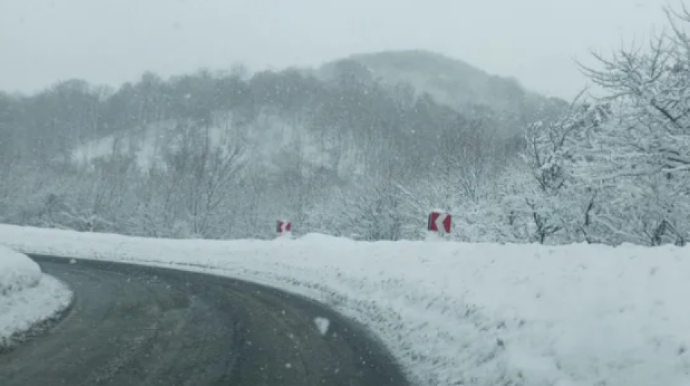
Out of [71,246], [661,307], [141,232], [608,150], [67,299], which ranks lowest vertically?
[141,232]

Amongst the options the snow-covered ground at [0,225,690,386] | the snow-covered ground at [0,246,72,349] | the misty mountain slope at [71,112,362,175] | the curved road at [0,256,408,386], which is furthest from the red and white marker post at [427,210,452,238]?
the misty mountain slope at [71,112,362,175]

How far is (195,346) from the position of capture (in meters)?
7.11

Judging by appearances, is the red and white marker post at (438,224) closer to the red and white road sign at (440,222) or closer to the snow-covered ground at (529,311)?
the red and white road sign at (440,222)

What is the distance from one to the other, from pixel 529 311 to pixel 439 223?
7.77m

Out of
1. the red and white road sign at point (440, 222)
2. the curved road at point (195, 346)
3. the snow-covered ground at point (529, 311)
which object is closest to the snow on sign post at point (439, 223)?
the red and white road sign at point (440, 222)

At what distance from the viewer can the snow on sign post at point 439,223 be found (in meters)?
14.4

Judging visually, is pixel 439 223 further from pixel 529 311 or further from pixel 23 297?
pixel 23 297

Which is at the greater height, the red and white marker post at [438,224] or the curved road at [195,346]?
the red and white marker post at [438,224]

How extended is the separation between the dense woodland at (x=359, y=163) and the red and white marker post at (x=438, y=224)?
3426mm

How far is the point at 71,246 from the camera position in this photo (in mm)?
24969

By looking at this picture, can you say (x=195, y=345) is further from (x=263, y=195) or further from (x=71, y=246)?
(x=263, y=195)

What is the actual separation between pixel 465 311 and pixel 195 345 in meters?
3.85

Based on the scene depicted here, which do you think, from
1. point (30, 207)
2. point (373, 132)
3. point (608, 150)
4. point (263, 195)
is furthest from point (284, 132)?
point (608, 150)

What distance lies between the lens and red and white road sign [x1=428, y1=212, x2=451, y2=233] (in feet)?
47.2
